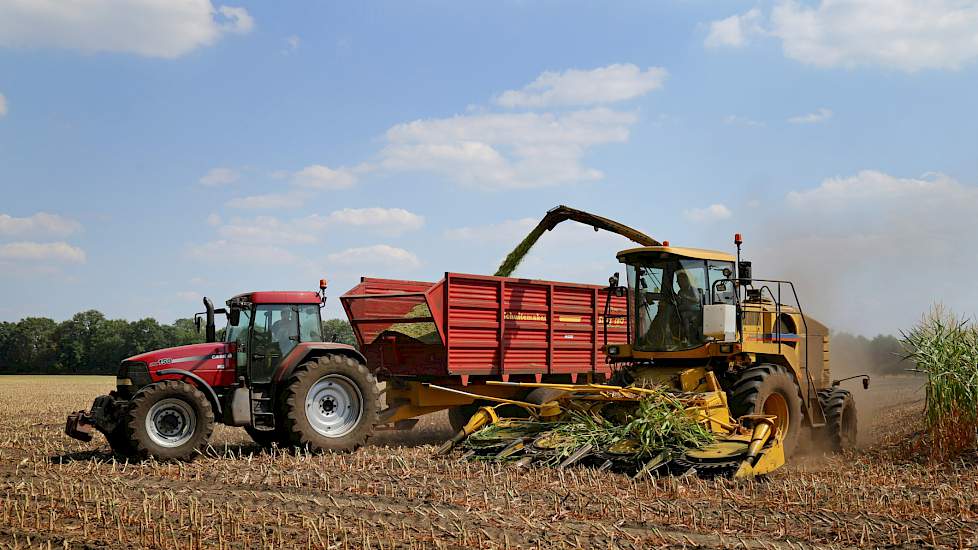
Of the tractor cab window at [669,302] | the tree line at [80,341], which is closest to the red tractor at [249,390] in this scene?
the tractor cab window at [669,302]

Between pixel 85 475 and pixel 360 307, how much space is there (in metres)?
4.29

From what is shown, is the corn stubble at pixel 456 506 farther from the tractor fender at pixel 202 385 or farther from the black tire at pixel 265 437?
the black tire at pixel 265 437

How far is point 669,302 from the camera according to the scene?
9797 millimetres

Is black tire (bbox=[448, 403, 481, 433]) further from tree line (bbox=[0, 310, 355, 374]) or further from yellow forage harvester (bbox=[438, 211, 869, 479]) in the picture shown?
tree line (bbox=[0, 310, 355, 374])

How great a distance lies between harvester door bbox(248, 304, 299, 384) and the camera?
33.1ft

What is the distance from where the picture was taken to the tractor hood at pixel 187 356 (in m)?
9.72

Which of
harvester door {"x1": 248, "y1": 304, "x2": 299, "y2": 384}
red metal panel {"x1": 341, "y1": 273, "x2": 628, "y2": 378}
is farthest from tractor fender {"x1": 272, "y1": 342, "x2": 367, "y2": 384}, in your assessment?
red metal panel {"x1": 341, "y1": 273, "x2": 628, "y2": 378}

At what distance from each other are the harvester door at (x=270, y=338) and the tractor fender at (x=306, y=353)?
0.13 meters

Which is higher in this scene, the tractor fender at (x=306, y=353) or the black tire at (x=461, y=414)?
the tractor fender at (x=306, y=353)

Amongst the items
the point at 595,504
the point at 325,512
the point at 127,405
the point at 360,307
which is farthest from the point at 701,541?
the point at 360,307

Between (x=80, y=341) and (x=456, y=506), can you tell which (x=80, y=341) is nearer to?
(x=80, y=341)

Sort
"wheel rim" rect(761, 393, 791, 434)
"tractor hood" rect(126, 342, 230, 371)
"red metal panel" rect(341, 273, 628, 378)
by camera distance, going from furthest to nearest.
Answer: "red metal panel" rect(341, 273, 628, 378), "tractor hood" rect(126, 342, 230, 371), "wheel rim" rect(761, 393, 791, 434)

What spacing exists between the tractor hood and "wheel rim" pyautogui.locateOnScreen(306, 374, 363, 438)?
3.94ft

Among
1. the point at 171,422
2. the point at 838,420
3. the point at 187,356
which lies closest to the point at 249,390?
the point at 187,356
